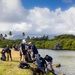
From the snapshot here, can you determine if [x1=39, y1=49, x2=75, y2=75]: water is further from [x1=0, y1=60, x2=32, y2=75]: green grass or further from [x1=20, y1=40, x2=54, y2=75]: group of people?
[x1=0, y1=60, x2=32, y2=75]: green grass

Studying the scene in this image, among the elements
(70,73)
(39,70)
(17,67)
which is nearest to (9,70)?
(17,67)

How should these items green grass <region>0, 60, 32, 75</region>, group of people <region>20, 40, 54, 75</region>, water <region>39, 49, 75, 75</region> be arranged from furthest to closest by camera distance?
water <region>39, 49, 75, 75</region> → group of people <region>20, 40, 54, 75</region> → green grass <region>0, 60, 32, 75</region>

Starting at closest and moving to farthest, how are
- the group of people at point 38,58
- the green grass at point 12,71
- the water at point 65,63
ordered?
the green grass at point 12,71, the group of people at point 38,58, the water at point 65,63

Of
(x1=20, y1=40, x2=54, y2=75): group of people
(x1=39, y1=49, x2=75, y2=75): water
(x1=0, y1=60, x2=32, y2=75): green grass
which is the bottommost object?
(x1=39, y1=49, x2=75, y2=75): water

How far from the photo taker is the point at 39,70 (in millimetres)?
33062

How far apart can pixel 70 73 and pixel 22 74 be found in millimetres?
17883

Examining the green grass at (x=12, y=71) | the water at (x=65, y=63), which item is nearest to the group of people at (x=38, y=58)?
the green grass at (x=12, y=71)

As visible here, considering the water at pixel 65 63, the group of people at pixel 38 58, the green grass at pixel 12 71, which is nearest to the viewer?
the green grass at pixel 12 71

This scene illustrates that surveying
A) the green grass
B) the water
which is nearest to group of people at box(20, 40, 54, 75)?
the green grass

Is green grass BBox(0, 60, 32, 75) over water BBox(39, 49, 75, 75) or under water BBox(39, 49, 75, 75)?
over

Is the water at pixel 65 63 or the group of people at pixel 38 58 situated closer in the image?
the group of people at pixel 38 58

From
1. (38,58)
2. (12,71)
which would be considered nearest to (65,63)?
(38,58)

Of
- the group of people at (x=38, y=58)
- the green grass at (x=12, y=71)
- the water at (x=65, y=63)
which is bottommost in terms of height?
the water at (x=65, y=63)

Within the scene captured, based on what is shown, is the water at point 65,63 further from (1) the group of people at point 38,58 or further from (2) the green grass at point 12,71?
(2) the green grass at point 12,71
